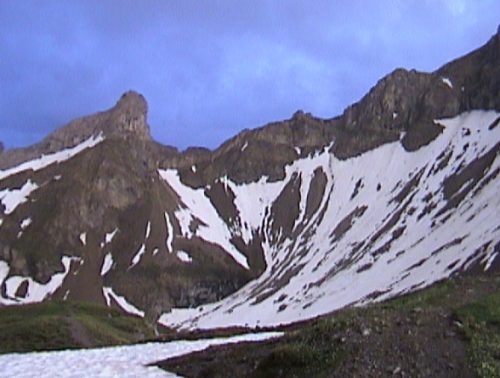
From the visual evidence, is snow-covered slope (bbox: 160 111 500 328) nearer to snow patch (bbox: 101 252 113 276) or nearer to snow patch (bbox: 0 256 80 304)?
snow patch (bbox: 101 252 113 276)

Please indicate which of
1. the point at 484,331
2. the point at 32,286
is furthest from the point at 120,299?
the point at 484,331

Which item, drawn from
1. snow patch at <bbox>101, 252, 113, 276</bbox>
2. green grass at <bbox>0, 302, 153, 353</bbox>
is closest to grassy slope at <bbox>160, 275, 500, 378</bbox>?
green grass at <bbox>0, 302, 153, 353</bbox>

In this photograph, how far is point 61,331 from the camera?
40.2m

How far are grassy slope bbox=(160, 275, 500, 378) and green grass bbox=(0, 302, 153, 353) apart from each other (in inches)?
783

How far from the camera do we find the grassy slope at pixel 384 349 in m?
15.7

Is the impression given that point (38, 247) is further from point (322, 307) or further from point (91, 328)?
point (91, 328)

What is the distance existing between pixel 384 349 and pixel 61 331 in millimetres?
28091

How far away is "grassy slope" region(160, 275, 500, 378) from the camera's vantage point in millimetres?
15727

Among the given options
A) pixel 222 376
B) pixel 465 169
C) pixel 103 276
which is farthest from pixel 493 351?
pixel 103 276

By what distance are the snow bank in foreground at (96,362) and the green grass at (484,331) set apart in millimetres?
8242

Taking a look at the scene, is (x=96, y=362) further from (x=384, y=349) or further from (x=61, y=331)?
(x=61, y=331)

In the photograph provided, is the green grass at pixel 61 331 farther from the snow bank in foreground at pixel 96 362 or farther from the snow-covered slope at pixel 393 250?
the snow-covered slope at pixel 393 250

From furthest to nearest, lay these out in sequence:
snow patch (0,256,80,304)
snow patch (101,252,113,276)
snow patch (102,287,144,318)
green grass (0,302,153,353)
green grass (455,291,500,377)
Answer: snow patch (101,252,113,276) < snow patch (102,287,144,318) < snow patch (0,256,80,304) < green grass (0,302,153,353) < green grass (455,291,500,377)

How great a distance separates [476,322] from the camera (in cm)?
1842
